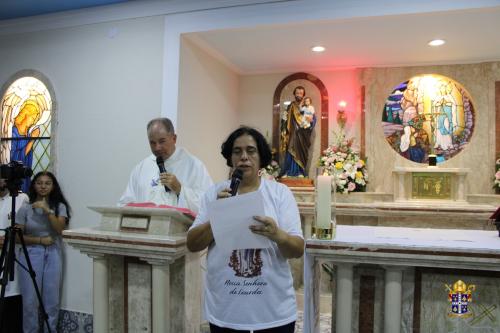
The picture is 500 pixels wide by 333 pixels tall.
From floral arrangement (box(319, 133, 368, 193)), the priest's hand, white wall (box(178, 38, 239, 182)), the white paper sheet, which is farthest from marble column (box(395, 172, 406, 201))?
the white paper sheet

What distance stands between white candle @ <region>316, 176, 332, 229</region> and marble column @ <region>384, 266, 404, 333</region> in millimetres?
370

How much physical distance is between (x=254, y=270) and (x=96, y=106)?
342 cm

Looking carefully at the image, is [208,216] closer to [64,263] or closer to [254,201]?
[254,201]

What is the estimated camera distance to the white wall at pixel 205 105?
14.3ft

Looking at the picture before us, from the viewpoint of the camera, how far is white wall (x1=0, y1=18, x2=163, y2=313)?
169 inches

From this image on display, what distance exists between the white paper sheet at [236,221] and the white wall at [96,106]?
2837mm

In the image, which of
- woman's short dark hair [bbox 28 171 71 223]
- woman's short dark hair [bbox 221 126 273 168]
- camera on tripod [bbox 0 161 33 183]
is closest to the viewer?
woman's short dark hair [bbox 221 126 273 168]

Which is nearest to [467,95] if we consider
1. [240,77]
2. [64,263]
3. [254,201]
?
[240,77]

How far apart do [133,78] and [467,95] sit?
13.0 feet

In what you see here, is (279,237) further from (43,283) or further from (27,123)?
(27,123)

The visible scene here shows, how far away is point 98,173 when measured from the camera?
444 cm

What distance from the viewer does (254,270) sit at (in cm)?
164

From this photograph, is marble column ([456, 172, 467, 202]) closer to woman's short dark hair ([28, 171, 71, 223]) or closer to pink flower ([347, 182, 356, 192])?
pink flower ([347, 182, 356, 192])

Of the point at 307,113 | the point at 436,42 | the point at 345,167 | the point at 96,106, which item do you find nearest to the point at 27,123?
the point at 96,106
